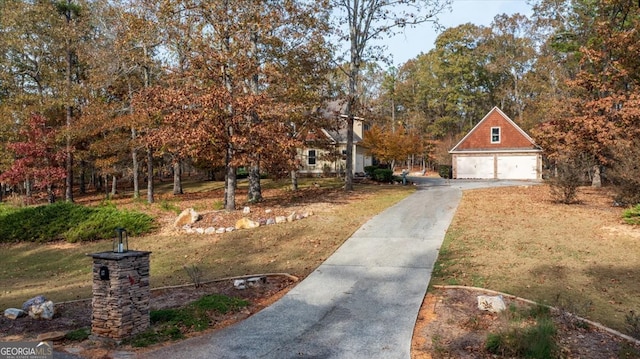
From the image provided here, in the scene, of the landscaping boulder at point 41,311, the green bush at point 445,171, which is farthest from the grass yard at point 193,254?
the green bush at point 445,171

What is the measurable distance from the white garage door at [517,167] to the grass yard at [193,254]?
76.5 feet

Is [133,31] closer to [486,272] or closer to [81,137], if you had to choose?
[81,137]

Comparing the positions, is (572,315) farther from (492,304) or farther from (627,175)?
(627,175)

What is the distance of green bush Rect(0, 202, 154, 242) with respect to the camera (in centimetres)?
1587

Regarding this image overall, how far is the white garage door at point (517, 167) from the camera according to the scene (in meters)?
36.5

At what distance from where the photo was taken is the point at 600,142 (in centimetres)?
2195

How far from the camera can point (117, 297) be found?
257 inches

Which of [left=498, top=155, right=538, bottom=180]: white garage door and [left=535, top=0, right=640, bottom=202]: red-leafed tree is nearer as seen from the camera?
[left=535, top=0, right=640, bottom=202]: red-leafed tree

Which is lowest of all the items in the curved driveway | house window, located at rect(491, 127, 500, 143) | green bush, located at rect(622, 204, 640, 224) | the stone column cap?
the curved driveway

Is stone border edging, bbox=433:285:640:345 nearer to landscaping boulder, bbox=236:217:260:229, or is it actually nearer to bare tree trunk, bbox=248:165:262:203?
landscaping boulder, bbox=236:217:260:229

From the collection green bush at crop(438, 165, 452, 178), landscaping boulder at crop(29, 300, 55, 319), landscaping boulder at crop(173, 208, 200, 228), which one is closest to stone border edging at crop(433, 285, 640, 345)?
landscaping boulder at crop(29, 300, 55, 319)

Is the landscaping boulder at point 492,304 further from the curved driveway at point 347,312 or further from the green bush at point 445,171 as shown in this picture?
the green bush at point 445,171

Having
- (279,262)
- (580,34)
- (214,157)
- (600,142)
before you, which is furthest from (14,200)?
(580,34)

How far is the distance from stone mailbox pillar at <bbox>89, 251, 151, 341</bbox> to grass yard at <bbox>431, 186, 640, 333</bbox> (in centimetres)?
595
